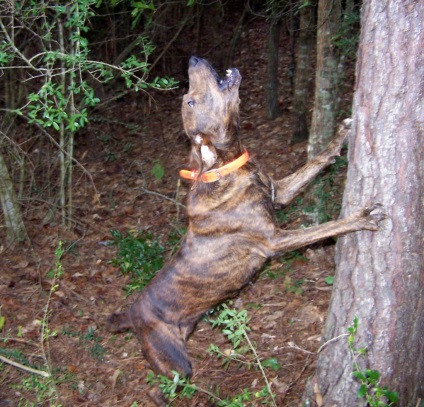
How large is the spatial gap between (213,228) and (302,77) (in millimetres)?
4336

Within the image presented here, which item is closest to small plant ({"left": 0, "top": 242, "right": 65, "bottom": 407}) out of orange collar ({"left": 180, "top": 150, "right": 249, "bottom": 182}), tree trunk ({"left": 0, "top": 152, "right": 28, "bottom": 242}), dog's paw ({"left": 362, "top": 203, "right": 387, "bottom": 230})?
orange collar ({"left": 180, "top": 150, "right": 249, "bottom": 182})

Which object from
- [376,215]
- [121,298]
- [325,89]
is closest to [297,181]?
[325,89]

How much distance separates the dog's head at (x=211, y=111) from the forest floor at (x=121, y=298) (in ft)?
5.48

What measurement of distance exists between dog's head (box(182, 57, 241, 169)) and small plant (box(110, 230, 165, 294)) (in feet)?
7.82

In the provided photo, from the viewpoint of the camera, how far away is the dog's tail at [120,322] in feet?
15.9

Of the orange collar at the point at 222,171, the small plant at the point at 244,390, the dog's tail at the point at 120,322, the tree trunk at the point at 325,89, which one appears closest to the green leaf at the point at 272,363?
the small plant at the point at 244,390

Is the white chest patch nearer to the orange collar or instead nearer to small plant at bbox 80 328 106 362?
the orange collar

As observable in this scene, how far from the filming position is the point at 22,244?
7.52 metres

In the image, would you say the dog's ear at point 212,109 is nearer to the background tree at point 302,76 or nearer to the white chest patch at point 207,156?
the white chest patch at point 207,156

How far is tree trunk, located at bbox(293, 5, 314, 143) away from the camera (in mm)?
7488

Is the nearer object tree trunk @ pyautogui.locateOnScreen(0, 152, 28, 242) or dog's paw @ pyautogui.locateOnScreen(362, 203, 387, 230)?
→ dog's paw @ pyautogui.locateOnScreen(362, 203, 387, 230)

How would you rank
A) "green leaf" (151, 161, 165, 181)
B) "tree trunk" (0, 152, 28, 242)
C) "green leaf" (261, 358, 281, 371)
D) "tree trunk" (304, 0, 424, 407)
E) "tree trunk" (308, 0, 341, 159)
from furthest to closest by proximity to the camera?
A: 1. "green leaf" (151, 161, 165, 181)
2. "tree trunk" (0, 152, 28, 242)
3. "tree trunk" (308, 0, 341, 159)
4. "green leaf" (261, 358, 281, 371)
5. "tree trunk" (304, 0, 424, 407)

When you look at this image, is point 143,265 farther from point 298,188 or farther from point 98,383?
point 298,188

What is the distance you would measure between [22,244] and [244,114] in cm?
459
